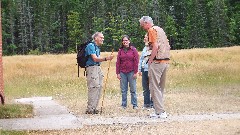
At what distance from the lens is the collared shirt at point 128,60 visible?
38.8ft

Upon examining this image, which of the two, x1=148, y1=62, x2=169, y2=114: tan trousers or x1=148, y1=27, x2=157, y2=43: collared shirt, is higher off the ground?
x1=148, y1=27, x2=157, y2=43: collared shirt

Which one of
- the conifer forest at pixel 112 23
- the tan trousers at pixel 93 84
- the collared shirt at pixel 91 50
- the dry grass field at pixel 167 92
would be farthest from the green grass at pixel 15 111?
the conifer forest at pixel 112 23

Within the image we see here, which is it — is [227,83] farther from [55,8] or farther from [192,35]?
[55,8]

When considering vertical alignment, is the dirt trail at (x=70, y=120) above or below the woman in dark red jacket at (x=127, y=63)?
below

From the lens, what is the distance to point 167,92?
16.6m

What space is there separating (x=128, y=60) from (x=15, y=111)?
2.82 meters

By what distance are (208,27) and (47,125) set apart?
2959 inches

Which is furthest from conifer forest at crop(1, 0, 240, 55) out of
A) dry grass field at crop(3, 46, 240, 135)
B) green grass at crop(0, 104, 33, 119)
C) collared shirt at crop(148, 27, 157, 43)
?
collared shirt at crop(148, 27, 157, 43)

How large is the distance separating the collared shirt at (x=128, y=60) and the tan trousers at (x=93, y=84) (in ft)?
3.67

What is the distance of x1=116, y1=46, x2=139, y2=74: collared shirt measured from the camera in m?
11.8

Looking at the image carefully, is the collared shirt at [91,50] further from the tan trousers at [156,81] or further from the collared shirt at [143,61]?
the tan trousers at [156,81]

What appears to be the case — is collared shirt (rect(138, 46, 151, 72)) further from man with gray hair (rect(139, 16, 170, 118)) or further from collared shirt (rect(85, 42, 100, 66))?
man with gray hair (rect(139, 16, 170, 118))

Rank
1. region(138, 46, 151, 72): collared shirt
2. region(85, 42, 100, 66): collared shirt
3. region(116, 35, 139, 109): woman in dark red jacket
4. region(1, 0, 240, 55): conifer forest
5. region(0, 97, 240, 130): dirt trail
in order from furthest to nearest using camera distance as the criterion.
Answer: region(1, 0, 240, 55): conifer forest < region(116, 35, 139, 109): woman in dark red jacket < region(138, 46, 151, 72): collared shirt < region(85, 42, 100, 66): collared shirt < region(0, 97, 240, 130): dirt trail

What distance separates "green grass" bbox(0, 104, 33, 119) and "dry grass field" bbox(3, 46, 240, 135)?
1027 mm
